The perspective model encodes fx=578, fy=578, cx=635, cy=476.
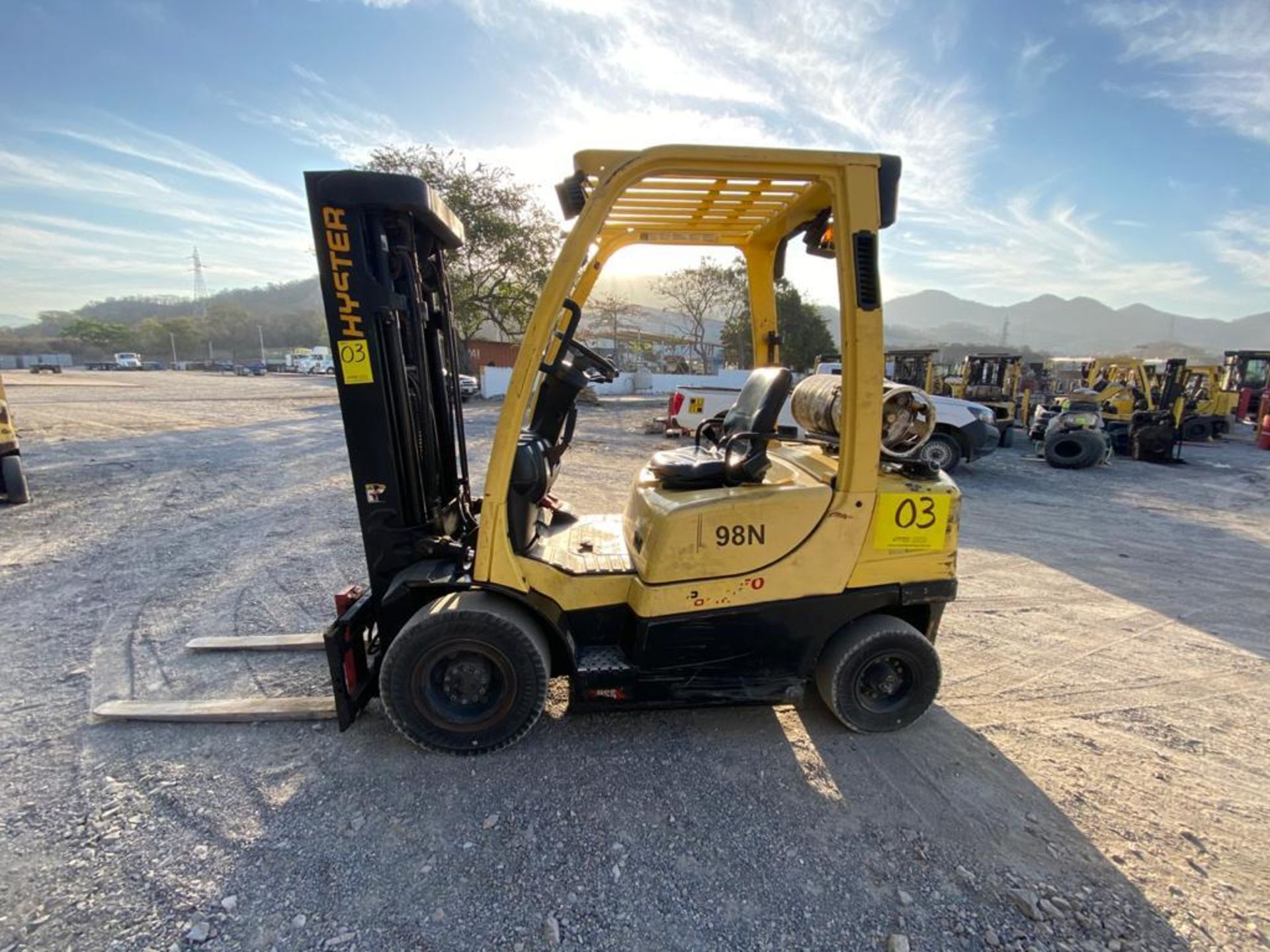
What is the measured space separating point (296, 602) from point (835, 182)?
5050 millimetres

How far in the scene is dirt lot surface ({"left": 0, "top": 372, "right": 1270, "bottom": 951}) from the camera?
219 centimetres

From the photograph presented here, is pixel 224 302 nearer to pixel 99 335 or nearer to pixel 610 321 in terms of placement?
pixel 99 335

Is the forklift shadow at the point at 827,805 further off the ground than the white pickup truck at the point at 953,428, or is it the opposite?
the white pickup truck at the point at 953,428

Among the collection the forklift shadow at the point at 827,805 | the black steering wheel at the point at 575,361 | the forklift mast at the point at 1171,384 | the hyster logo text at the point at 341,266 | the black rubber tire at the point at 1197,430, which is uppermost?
the hyster logo text at the point at 341,266

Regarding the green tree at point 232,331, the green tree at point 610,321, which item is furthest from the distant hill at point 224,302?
the green tree at point 610,321

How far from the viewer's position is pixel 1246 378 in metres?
23.4

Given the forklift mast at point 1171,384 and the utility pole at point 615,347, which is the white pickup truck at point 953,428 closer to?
the forklift mast at point 1171,384

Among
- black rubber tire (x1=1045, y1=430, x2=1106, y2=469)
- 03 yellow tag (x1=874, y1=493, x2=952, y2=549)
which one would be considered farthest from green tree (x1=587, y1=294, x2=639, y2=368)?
03 yellow tag (x1=874, y1=493, x2=952, y2=549)

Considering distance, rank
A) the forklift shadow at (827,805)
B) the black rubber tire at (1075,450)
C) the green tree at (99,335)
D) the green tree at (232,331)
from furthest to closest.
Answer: the green tree at (232,331) → the green tree at (99,335) → the black rubber tire at (1075,450) → the forklift shadow at (827,805)

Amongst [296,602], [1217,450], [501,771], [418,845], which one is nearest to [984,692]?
[501,771]

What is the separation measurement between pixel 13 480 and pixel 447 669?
8438 millimetres

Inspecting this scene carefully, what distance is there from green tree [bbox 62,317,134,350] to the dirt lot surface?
10961 cm

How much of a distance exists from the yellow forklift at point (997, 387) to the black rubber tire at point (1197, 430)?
178 inches

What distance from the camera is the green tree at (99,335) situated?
279 ft
